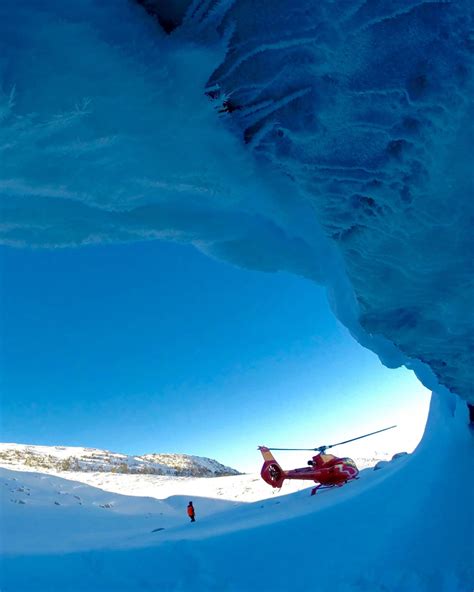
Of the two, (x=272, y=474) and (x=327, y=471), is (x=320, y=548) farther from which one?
(x=272, y=474)

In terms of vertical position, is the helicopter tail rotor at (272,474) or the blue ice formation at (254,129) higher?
the blue ice formation at (254,129)

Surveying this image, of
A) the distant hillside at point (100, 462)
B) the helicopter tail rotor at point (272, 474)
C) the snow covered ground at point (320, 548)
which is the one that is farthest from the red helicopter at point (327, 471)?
the distant hillside at point (100, 462)

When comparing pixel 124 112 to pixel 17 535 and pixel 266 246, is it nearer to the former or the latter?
pixel 266 246

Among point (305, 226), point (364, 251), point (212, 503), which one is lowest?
point (212, 503)

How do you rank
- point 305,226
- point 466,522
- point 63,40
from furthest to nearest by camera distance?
1. point 466,522
2. point 305,226
3. point 63,40

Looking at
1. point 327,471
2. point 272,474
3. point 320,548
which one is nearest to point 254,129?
point 320,548

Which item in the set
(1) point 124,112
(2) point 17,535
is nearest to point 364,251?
(1) point 124,112

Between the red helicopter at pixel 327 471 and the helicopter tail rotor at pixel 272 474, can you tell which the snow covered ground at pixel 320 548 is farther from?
the helicopter tail rotor at pixel 272 474
